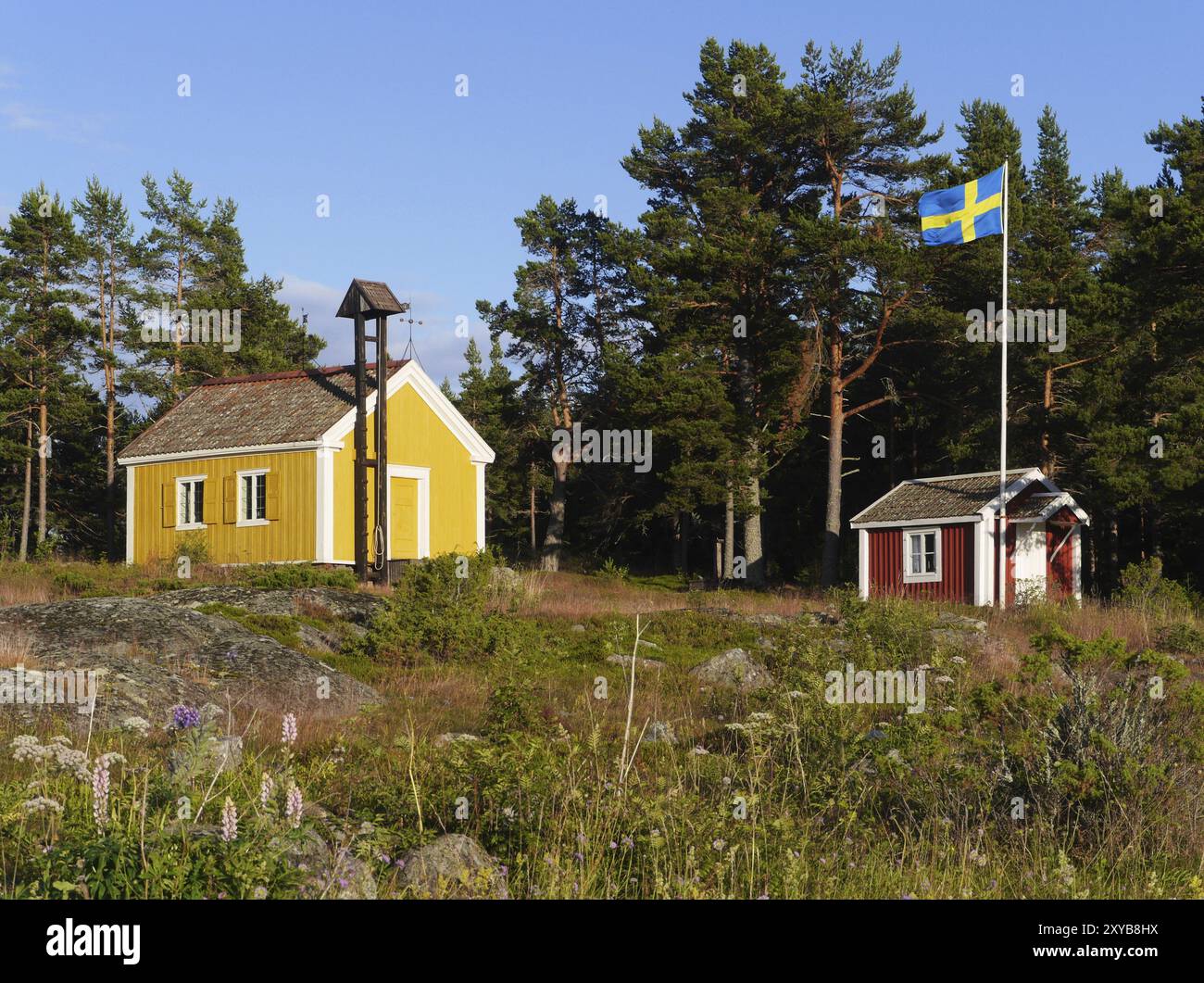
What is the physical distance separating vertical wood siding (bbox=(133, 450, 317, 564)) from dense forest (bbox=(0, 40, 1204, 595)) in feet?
11.4

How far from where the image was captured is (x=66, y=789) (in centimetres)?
742

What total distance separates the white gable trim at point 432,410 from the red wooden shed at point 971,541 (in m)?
9.86

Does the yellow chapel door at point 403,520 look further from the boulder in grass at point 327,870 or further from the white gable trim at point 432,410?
the boulder in grass at point 327,870

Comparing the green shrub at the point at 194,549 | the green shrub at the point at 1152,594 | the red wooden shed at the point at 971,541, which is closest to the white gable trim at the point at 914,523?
the red wooden shed at the point at 971,541

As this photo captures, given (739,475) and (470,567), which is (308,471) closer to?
(470,567)

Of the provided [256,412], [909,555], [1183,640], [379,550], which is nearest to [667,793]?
[1183,640]

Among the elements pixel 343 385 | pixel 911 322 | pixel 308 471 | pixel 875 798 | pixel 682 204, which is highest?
pixel 682 204

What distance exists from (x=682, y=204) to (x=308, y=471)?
1911cm

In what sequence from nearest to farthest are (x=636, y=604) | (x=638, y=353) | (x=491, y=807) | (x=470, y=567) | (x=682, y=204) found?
(x=491, y=807)
(x=470, y=567)
(x=636, y=604)
(x=682, y=204)
(x=638, y=353)

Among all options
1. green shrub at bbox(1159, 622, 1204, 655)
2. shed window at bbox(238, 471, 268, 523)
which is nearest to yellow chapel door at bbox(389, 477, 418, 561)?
shed window at bbox(238, 471, 268, 523)

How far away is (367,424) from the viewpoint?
1138 inches

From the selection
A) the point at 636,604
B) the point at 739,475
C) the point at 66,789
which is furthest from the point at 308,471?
the point at 66,789

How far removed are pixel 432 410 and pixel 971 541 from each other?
43.1ft

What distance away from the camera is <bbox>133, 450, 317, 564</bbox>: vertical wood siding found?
28.1m
